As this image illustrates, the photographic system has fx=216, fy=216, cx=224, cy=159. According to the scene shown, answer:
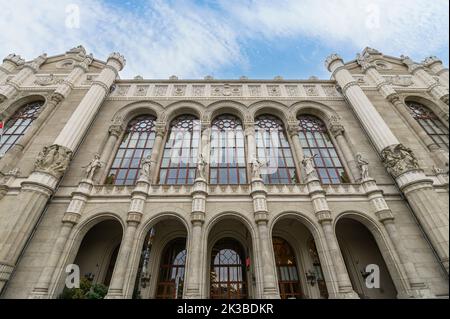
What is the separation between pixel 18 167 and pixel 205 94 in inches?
490

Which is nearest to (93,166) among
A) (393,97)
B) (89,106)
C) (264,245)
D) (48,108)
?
(89,106)

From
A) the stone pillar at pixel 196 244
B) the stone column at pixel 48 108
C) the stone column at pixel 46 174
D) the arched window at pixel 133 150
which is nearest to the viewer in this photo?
the stone pillar at pixel 196 244

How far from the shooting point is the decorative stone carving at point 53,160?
11.1m

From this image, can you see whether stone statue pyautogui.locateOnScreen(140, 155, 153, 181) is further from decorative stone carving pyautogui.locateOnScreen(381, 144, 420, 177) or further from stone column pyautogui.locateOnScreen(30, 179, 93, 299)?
decorative stone carving pyautogui.locateOnScreen(381, 144, 420, 177)

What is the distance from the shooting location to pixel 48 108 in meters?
14.6

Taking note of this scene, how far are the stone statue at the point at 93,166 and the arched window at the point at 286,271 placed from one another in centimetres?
1114

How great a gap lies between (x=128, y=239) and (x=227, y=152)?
7.84m

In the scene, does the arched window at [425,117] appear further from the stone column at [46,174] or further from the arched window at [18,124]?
the arched window at [18,124]

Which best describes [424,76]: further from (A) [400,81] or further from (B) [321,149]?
(B) [321,149]

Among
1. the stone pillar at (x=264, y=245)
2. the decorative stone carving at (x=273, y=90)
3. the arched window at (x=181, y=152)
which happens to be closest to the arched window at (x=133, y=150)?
the arched window at (x=181, y=152)

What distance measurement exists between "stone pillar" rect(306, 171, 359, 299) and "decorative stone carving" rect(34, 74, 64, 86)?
19369mm

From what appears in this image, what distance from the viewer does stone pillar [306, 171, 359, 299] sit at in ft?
29.0
